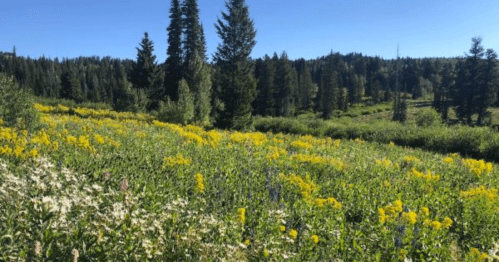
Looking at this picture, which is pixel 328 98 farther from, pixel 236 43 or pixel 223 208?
pixel 223 208

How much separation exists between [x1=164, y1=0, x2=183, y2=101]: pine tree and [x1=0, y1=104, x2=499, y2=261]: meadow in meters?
27.5

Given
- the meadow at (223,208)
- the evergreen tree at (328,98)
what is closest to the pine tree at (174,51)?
the meadow at (223,208)

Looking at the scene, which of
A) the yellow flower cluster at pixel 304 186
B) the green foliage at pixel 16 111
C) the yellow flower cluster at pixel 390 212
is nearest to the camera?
the yellow flower cluster at pixel 390 212

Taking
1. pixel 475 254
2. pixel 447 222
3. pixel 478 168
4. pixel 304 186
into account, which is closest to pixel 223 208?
pixel 304 186

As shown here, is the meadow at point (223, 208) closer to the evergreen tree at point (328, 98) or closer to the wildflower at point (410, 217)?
the wildflower at point (410, 217)

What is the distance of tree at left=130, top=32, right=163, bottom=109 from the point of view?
35094mm

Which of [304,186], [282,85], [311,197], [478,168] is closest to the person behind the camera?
[311,197]

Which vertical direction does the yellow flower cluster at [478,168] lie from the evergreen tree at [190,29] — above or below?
below

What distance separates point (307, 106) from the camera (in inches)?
3644

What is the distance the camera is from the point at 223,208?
569 centimetres

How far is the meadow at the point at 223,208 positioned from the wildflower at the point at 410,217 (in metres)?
0.03

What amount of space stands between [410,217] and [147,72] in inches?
1355

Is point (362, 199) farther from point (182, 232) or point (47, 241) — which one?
point (47, 241)

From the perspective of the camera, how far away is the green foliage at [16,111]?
35.8ft
